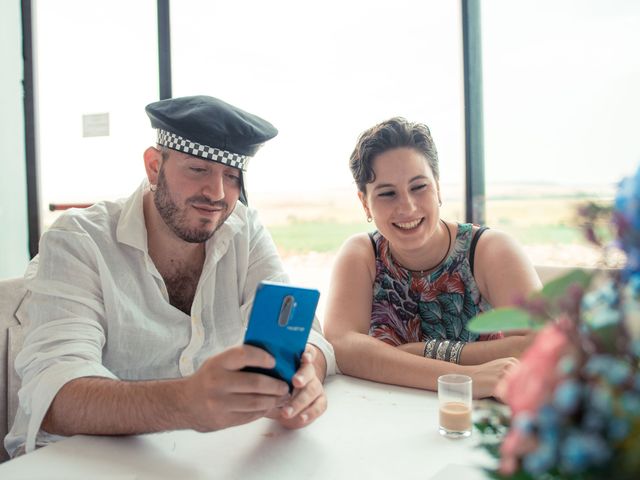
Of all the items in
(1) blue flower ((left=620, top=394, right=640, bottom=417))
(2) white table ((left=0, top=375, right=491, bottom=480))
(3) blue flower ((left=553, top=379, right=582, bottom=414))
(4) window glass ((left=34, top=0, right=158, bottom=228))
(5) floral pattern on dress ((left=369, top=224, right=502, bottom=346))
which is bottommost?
(2) white table ((left=0, top=375, right=491, bottom=480))

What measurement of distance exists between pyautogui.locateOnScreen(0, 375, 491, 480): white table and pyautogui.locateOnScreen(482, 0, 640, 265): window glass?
1.62 meters

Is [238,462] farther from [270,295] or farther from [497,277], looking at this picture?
[497,277]

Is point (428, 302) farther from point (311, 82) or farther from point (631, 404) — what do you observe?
point (311, 82)

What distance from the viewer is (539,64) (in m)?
2.73

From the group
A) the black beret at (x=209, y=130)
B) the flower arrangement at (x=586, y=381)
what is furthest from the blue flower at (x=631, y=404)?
the black beret at (x=209, y=130)

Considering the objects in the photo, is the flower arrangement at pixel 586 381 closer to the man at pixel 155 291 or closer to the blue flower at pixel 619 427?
the blue flower at pixel 619 427

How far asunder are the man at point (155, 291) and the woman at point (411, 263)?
0.27 meters

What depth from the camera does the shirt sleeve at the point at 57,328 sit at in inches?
49.1

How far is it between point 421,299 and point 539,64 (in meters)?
1.40

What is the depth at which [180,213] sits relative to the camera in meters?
1.65

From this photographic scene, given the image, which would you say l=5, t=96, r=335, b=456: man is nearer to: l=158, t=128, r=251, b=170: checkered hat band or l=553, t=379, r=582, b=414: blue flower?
l=158, t=128, r=251, b=170: checkered hat band

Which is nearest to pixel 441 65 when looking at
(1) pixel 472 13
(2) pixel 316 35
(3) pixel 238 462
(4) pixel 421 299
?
(1) pixel 472 13

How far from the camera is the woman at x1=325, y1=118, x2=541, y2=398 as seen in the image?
185 cm

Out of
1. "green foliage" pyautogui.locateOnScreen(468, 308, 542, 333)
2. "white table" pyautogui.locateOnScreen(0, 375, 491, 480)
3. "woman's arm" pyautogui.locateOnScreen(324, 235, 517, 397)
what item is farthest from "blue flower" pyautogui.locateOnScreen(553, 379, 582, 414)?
"woman's arm" pyautogui.locateOnScreen(324, 235, 517, 397)
